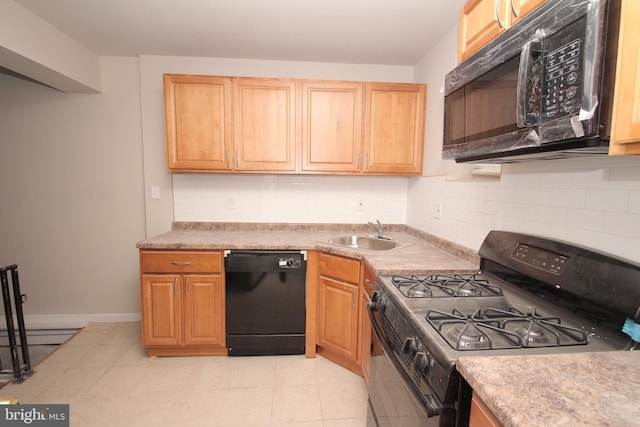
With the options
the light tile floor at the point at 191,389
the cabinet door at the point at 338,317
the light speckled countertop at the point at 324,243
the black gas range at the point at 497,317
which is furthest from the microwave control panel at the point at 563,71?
the light tile floor at the point at 191,389

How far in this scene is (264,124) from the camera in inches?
93.4

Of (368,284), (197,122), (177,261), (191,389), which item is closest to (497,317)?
(368,284)

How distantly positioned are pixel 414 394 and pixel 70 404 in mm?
2106

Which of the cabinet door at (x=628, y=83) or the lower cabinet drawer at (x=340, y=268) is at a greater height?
the cabinet door at (x=628, y=83)

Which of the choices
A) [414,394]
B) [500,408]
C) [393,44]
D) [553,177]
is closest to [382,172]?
[393,44]

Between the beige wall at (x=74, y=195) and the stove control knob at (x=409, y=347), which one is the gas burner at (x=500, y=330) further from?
the beige wall at (x=74, y=195)

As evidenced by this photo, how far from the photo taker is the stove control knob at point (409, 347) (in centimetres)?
92

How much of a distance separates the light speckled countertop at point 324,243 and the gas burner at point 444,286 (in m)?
0.18

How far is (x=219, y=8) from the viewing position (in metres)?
1.83

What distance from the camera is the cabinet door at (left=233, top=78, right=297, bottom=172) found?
2332 millimetres

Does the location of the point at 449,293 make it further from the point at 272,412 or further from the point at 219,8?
the point at 219,8

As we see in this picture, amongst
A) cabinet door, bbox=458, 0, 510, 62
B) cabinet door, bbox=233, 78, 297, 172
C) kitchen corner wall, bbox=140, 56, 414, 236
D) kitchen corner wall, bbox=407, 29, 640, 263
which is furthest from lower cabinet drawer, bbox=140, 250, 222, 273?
cabinet door, bbox=458, 0, 510, 62

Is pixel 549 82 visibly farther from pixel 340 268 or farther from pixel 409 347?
pixel 340 268

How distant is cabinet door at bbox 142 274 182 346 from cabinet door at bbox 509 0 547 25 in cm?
235
